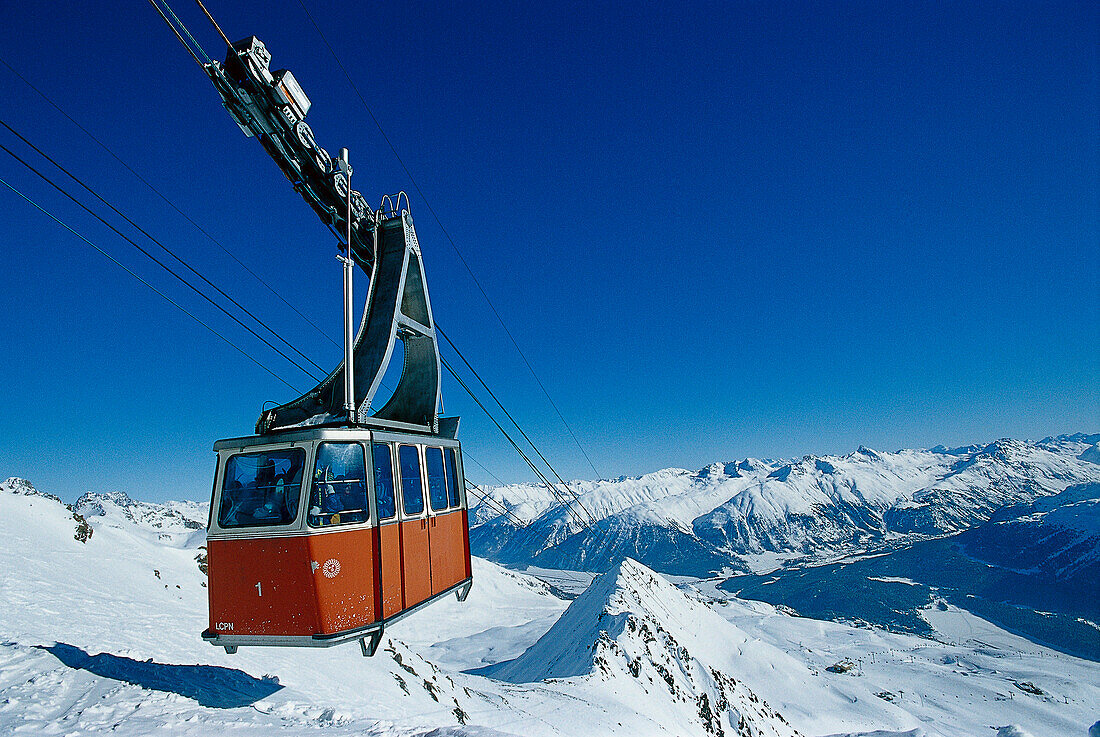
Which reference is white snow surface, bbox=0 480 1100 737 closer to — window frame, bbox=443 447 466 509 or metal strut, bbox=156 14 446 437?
window frame, bbox=443 447 466 509

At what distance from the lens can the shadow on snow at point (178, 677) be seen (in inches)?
538

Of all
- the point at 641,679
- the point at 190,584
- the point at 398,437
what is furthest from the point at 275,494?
the point at 641,679

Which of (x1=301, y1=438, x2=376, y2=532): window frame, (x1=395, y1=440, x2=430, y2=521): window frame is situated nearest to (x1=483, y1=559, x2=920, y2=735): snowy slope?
(x1=395, y1=440, x2=430, y2=521): window frame

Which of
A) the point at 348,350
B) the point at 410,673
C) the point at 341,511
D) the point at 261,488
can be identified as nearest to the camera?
the point at 341,511

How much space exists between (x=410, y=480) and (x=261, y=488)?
10.1ft

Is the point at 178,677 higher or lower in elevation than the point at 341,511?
lower

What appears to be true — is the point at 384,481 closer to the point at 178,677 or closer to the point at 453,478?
the point at 453,478

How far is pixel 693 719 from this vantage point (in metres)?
45.2

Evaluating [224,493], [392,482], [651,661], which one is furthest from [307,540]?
[651,661]

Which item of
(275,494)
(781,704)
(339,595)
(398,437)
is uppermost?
(398,437)

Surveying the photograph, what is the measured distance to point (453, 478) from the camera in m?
14.1

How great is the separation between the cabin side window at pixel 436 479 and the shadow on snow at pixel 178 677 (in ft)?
25.5

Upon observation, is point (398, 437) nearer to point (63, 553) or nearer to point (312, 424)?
point (312, 424)

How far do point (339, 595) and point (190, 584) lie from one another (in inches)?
1238
